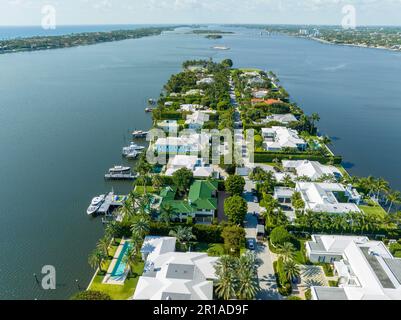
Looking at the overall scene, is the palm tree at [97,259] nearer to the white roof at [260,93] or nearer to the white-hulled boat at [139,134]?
the white-hulled boat at [139,134]

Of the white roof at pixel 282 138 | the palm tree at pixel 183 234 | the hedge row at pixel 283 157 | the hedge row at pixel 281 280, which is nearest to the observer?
the hedge row at pixel 281 280

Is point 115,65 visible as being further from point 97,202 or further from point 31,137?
point 97,202

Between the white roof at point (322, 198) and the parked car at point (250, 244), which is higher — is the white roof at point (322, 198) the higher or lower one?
the higher one

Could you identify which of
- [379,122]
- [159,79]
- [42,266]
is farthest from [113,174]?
[159,79]

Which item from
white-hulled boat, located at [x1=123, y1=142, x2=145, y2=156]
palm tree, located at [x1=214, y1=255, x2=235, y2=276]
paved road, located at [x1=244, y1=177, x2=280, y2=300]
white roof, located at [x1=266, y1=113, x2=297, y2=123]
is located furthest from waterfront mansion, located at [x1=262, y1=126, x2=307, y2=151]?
palm tree, located at [x1=214, y1=255, x2=235, y2=276]

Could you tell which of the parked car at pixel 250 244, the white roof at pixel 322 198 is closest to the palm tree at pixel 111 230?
the parked car at pixel 250 244

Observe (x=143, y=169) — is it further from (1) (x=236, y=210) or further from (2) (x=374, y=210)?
(2) (x=374, y=210)

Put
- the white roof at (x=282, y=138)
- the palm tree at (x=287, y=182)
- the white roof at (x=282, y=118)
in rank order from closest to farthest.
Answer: the palm tree at (x=287, y=182)
the white roof at (x=282, y=138)
the white roof at (x=282, y=118)

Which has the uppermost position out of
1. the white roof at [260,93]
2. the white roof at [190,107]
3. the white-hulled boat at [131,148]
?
the white roof at [260,93]
